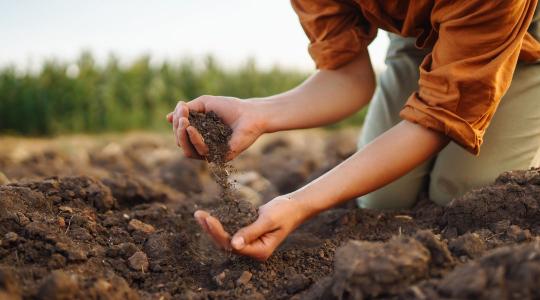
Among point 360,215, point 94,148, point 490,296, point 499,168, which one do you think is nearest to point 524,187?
point 499,168

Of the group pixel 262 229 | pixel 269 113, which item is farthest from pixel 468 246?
pixel 269 113

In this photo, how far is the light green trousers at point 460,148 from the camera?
7.65 ft

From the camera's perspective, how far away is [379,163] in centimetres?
184

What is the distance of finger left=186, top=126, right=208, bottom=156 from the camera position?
5.90 feet

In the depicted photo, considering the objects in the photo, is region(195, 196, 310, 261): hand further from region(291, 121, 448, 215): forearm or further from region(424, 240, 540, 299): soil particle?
region(424, 240, 540, 299): soil particle

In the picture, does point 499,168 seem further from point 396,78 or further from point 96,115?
point 96,115

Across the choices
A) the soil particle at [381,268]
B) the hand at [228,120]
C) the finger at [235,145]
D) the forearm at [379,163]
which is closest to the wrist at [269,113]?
the hand at [228,120]

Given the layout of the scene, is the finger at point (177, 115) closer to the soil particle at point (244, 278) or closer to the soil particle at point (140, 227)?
the soil particle at point (140, 227)

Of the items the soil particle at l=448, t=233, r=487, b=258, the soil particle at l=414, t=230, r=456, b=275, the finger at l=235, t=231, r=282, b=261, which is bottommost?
the soil particle at l=448, t=233, r=487, b=258

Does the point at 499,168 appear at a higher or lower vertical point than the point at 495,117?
lower

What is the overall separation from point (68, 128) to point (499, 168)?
13.7 feet

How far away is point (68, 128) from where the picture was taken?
17.7ft

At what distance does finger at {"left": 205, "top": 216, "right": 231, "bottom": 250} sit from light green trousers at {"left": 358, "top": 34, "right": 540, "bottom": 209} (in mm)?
1171

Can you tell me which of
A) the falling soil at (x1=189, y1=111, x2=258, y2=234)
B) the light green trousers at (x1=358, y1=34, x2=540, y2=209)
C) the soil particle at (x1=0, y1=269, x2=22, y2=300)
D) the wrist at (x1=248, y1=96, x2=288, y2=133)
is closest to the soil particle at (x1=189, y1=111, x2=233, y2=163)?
the falling soil at (x1=189, y1=111, x2=258, y2=234)
